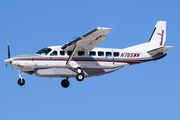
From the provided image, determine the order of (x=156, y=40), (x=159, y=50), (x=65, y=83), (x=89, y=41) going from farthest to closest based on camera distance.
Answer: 1. (x=156, y=40)
2. (x=159, y=50)
3. (x=65, y=83)
4. (x=89, y=41)

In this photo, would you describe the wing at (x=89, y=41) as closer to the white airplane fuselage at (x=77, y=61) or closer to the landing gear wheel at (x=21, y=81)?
the white airplane fuselage at (x=77, y=61)

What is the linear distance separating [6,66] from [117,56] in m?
9.15

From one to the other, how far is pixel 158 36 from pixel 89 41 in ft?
25.4

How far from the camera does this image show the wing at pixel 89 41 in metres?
29.4

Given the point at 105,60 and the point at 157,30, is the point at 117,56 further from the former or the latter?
the point at 157,30

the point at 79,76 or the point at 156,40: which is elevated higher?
the point at 156,40

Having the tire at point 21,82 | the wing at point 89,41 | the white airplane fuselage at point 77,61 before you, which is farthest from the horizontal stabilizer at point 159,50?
the tire at point 21,82

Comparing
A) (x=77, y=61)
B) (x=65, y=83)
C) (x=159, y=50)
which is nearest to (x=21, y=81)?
(x=65, y=83)

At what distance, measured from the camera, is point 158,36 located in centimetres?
3603

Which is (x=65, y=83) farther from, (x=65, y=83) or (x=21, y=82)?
(x=21, y=82)

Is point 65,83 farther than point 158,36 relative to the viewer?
No

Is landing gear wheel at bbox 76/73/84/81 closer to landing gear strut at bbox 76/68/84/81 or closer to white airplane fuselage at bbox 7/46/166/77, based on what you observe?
landing gear strut at bbox 76/68/84/81

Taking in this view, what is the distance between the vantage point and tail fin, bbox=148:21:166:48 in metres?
35.8

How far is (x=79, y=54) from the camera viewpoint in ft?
107
